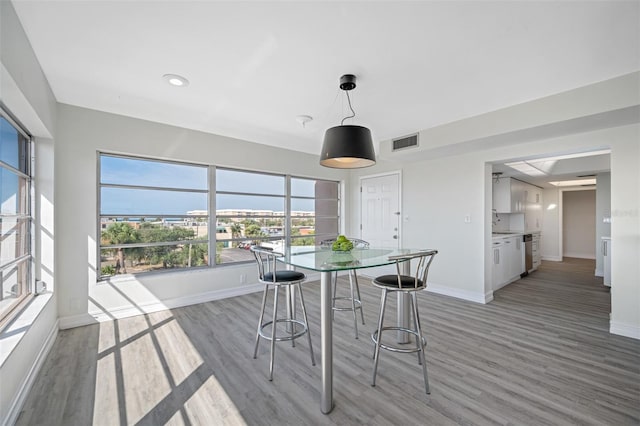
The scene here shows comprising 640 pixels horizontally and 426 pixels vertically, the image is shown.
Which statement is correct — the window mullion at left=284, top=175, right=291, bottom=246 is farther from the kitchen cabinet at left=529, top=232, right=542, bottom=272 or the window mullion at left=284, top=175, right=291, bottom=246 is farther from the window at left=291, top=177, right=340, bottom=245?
the kitchen cabinet at left=529, top=232, right=542, bottom=272

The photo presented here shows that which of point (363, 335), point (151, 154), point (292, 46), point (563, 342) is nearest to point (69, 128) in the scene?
point (151, 154)

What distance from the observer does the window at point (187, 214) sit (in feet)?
11.7

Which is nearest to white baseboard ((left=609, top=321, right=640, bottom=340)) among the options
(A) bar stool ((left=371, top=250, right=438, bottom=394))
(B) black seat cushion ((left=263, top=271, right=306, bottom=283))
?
(A) bar stool ((left=371, top=250, right=438, bottom=394))

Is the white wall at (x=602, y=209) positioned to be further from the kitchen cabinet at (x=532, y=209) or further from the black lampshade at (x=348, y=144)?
the black lampshade at (x=348, y=144)

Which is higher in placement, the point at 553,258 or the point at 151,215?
the point at 151,215

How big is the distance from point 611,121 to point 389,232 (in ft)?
10.8

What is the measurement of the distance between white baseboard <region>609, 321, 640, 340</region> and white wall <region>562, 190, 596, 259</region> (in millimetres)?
6844

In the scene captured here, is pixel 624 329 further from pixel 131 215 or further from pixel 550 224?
pixel 550 224

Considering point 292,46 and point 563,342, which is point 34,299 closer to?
point 292,46

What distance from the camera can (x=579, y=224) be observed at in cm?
842

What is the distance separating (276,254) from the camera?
7.68 feet

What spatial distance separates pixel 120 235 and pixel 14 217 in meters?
1.28

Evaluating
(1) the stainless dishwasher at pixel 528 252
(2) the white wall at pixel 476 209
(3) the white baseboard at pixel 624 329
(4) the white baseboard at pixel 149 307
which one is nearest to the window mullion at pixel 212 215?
(4) the white baseboard at pixel 149 307

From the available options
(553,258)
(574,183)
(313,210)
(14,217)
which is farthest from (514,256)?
(14,217)
